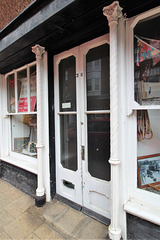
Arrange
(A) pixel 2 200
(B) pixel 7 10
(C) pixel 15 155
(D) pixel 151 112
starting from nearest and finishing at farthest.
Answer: (D) pixel 151 112 → (A) pixel 2 200 → (B) pixel 7 10 → (C) pixel 15 155

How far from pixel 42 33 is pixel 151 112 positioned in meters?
1.74

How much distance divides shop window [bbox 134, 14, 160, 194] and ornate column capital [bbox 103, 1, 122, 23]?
9.7 inches

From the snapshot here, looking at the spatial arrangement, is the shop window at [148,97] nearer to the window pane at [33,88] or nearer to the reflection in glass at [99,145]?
the reflection in glass at [99,145]

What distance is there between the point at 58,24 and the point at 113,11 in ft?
2.29

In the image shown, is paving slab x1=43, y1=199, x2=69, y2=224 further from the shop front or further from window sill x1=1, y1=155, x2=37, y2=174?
window sill x1=1, y1=155, x2=37, y2=174

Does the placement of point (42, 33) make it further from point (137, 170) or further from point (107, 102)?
point (137, 170)

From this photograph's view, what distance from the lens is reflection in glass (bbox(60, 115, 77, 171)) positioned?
2051 mm

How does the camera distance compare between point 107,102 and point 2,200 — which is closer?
point 107,102

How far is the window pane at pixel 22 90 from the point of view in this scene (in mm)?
2752

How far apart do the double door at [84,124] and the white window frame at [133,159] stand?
32cm

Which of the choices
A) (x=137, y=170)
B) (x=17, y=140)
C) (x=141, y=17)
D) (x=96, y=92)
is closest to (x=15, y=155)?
(x=17, y=140)

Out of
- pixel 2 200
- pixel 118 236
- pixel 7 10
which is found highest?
pixel 7 10

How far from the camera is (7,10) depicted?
101 inches

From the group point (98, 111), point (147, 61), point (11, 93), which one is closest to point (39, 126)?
point (98, 111)
